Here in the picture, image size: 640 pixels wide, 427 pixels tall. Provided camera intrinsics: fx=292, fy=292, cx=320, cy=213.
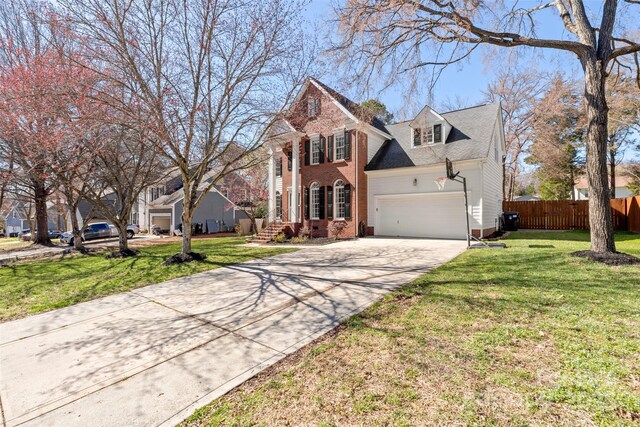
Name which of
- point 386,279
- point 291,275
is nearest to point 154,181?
point 291,275

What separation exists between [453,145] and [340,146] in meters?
6.04

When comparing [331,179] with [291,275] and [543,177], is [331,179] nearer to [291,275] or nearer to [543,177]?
[291,275]

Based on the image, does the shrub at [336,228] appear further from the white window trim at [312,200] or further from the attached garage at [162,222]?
the attached garage at [162,222]

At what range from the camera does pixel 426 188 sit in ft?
49.3

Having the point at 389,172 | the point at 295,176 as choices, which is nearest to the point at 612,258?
the point at 389,172

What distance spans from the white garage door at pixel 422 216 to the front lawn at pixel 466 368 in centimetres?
974

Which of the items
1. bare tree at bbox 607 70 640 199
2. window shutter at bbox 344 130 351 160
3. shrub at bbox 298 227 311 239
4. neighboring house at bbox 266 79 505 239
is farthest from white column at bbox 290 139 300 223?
bare tree at bbox 607 70 640 199

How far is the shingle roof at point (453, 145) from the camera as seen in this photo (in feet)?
46.7

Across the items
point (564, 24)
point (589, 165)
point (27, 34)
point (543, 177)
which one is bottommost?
point (589, 165)

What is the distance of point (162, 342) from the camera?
3.91m

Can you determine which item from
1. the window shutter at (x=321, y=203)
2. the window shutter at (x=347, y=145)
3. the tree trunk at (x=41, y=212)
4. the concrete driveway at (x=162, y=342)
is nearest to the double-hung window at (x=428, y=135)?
the window shutter at (x=347, y=145)

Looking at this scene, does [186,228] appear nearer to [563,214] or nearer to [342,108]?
[342,108]

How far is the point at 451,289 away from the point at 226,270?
19.9 feet

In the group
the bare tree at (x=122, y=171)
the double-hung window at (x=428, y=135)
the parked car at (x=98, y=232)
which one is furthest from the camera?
the parked car at (x=98, y=232)
